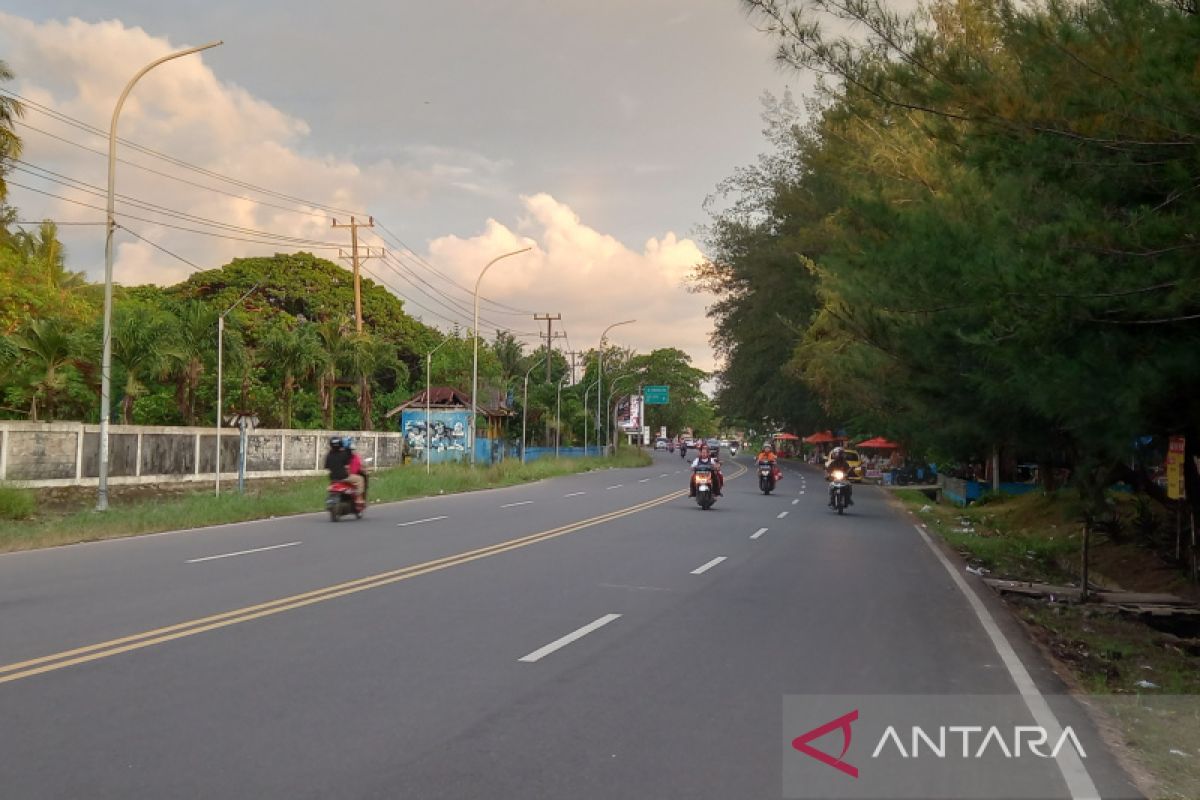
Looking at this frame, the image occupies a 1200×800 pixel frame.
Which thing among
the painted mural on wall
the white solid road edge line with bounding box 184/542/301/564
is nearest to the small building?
the painted mural on wall

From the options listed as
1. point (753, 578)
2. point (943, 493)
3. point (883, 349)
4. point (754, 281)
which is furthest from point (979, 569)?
point (754, 281)

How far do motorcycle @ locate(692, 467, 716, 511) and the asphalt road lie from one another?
442 inches

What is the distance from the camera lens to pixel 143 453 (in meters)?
30.7

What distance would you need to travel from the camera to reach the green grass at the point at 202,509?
696 inches

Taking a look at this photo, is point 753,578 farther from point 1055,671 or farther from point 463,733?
point 463,733

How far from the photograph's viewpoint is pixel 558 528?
20.5 m

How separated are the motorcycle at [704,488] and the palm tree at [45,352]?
18.5 metres

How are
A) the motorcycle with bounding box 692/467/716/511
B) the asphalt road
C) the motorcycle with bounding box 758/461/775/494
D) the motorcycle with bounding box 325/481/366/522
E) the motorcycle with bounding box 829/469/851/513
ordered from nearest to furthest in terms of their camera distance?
the asphalt road
the motorcycle with bounding box 325/481/366/522
the motorcycle with bounding box 692/467/716/511
the motorcycle with bounding box 829/469/851/513
the motorcycle with bounding box 758/461/775/494

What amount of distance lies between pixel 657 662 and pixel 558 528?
1238cm

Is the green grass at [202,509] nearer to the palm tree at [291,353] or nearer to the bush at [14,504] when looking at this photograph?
the bush at [14,504]

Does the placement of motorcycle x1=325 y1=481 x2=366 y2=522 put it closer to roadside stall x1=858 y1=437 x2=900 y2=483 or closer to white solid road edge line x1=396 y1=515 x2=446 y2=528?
white solid road edge line x1=396 y1=515 x2=446 y2=528

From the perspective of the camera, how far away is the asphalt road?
212 inches

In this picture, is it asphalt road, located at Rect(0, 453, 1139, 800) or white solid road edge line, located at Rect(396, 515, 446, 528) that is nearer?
asphalt road, located at Rect(0, 453, 1139, 800)

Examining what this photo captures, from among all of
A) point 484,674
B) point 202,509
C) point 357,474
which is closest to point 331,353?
point 202,509
